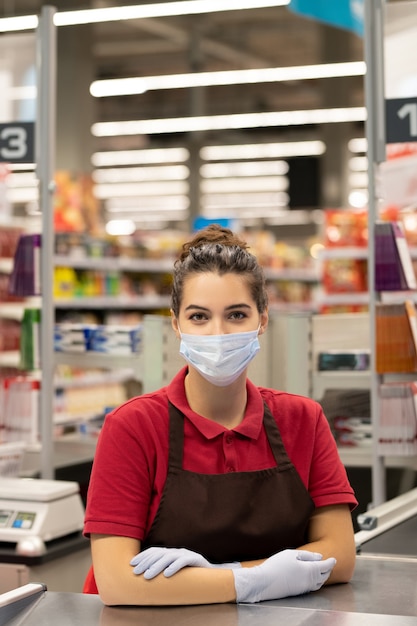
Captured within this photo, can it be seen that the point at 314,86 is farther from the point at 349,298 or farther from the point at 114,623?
the point at 114,623

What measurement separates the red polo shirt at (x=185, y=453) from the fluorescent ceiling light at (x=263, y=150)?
18446 mm

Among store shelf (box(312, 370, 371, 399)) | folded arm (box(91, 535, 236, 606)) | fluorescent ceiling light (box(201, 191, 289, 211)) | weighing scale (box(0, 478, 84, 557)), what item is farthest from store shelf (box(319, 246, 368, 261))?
fluorescent ceiling light (box(201, 191, 289, 211))

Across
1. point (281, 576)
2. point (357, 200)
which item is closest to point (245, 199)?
point (357, 200)

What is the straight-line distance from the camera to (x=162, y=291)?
11.1 m

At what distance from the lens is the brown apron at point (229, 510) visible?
2176mm

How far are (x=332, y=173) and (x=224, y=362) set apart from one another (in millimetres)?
17758

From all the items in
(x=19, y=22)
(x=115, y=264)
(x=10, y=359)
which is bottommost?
(x=10, y=359)

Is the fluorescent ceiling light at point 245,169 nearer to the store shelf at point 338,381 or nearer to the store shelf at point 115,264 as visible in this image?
the store shelf at point 115,264

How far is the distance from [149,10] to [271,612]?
8.03 metres

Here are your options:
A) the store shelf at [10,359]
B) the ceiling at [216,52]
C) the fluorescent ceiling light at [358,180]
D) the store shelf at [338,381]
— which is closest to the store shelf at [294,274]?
the ceiling at [216,52]

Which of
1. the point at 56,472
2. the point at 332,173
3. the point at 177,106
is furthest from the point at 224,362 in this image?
the point at 177,106

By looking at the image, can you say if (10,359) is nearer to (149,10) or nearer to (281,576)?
(149,10)

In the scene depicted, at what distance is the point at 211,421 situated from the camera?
2.27 m

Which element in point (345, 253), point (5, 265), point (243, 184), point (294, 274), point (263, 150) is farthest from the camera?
point (243, 184)
